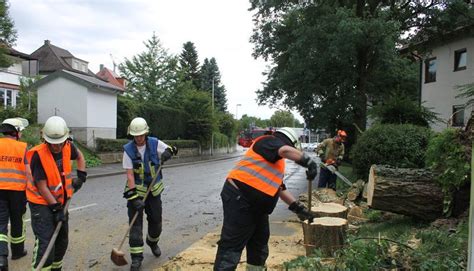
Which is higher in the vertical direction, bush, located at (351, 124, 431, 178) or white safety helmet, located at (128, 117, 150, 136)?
white safety helmet, located at (128, 117, 150, 136)

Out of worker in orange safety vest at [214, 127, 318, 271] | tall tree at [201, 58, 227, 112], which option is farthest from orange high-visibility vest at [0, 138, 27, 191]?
tall tree at [201, 58, 227, 112]

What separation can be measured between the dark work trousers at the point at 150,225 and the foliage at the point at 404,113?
8865mm

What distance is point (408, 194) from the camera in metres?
6.91

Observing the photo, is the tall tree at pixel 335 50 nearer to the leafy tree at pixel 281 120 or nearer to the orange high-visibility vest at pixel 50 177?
the orange high-visibility vest at pixel 50 177

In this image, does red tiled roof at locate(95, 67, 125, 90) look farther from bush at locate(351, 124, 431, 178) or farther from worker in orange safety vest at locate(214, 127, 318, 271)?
worker in orange safety vest at locate(214, 127, 318, 271)

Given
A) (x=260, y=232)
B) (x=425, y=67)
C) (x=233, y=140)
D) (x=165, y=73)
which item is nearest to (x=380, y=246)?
(x=260, y=232)

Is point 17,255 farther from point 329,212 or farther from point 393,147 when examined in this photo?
point 393,147

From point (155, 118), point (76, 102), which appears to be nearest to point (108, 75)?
point (155, 118)

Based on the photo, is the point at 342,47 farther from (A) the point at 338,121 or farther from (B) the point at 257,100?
(B) the point at 257,100

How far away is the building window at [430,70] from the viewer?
25109 millimetres

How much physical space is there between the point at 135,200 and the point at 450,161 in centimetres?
450

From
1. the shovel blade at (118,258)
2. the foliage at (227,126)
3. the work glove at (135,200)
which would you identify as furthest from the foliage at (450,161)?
the foliage at (227,126)

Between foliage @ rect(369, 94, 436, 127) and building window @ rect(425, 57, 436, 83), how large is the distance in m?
13.2

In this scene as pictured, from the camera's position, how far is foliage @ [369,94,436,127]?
12.9 m
